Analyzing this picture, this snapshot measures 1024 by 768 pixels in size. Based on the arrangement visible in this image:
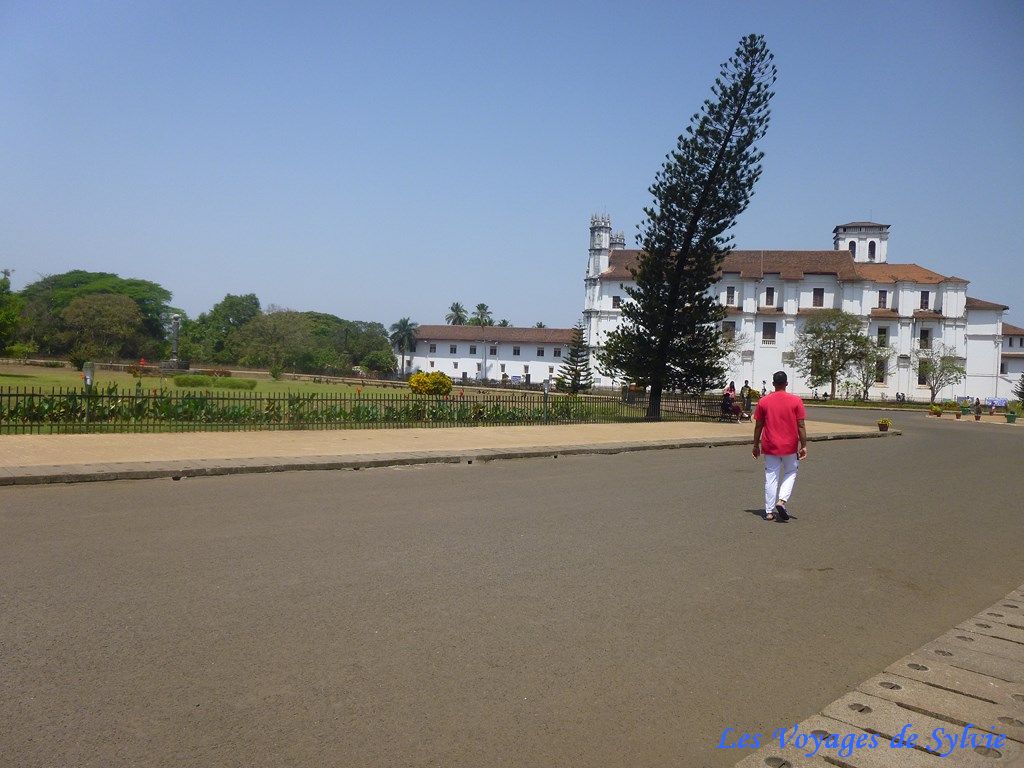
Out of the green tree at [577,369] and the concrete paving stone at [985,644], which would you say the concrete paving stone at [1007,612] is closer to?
the concrete paving stone at [985,644]

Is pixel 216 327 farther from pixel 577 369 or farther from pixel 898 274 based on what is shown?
pixel 898 274

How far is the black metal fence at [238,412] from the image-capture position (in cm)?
1590

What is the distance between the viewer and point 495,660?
175 inches

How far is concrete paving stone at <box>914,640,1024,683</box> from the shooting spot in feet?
14.9

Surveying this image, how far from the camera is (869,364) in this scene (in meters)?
64.9

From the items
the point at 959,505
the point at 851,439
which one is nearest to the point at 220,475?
the point at 959,505

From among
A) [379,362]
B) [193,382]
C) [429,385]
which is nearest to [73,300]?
[379,362]

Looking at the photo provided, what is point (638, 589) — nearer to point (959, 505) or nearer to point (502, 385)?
point (959, 505)

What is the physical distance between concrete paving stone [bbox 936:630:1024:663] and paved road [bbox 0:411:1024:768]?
21 cm

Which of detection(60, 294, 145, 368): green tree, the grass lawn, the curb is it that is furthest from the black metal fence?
detection(60, 294, 145, 368): green tree

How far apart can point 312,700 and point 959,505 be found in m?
10.4

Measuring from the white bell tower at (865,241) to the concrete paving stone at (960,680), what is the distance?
84.1 metres

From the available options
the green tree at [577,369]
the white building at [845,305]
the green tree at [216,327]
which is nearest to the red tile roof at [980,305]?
the white building at [845,305]

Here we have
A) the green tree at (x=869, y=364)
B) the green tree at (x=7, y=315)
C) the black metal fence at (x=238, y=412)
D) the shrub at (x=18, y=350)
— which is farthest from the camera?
the green tree at (x=869, y=364)
